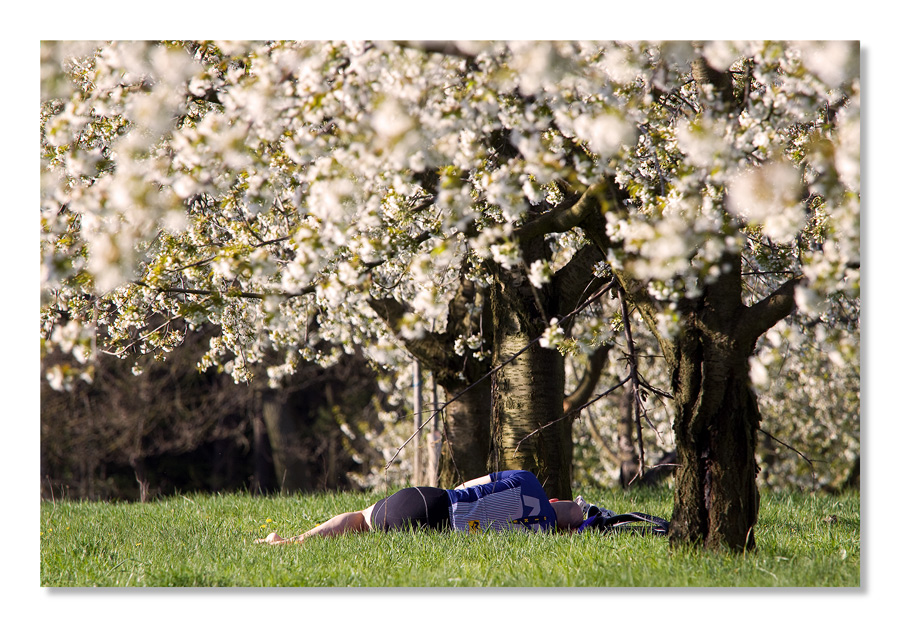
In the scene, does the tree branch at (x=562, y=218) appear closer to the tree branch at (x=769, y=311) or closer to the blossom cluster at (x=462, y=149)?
the blossom cluster at (x=462, y=149)

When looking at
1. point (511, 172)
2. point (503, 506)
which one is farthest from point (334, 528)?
point (511, 172)

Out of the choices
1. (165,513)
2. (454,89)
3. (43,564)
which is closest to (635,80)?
(454,89)

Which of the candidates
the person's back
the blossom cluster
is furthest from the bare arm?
the blossom cluster

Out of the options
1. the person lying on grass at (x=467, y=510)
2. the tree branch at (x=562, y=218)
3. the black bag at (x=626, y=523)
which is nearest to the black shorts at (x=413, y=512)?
the person lying on grass at (x=467, y=510)

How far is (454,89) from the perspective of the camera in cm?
279

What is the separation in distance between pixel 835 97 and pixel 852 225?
78 cm

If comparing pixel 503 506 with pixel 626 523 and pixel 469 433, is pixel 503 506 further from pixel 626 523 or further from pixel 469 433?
pixel 469 433

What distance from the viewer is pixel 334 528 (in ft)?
13.4

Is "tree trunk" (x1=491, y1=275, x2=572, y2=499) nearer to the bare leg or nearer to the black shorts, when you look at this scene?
the black shorts

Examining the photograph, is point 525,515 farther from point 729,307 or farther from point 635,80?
point 635,80

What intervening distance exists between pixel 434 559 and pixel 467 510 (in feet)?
1.81

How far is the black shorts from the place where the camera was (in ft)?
13.2

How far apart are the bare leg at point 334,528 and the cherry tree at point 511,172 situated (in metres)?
1.29

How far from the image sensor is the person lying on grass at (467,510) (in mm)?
4039
